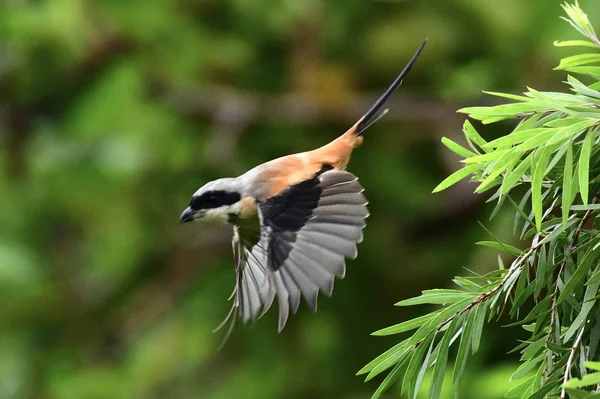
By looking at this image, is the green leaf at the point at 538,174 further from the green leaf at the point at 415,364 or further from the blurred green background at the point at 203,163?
the blurred green background at the point at 203,163

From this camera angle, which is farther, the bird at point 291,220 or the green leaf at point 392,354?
the bird at point 291,220

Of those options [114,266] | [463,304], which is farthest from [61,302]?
[463,304]

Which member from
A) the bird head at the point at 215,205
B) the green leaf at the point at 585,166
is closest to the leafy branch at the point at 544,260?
the green leaf at the point at 585,166

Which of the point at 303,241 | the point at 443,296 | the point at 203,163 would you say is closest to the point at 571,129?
the point at 443,296

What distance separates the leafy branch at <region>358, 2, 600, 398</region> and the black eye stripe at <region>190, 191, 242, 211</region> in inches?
28.9

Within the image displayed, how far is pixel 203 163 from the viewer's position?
3.41 metres

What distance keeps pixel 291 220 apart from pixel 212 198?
0.23 meters

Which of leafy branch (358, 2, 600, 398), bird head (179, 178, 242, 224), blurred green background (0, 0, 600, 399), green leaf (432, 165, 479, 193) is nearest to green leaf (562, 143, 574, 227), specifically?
leafy branch (358, 2, 600, 398)

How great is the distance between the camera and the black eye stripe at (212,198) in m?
1.63

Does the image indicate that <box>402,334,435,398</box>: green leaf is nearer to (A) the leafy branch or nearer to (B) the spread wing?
(A) the leafy branch

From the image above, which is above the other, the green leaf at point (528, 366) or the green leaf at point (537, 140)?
the green leaf at point (537, 140)

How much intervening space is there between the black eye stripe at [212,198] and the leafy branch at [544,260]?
73 cm

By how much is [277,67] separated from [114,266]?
1.12m

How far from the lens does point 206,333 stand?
3.42m
